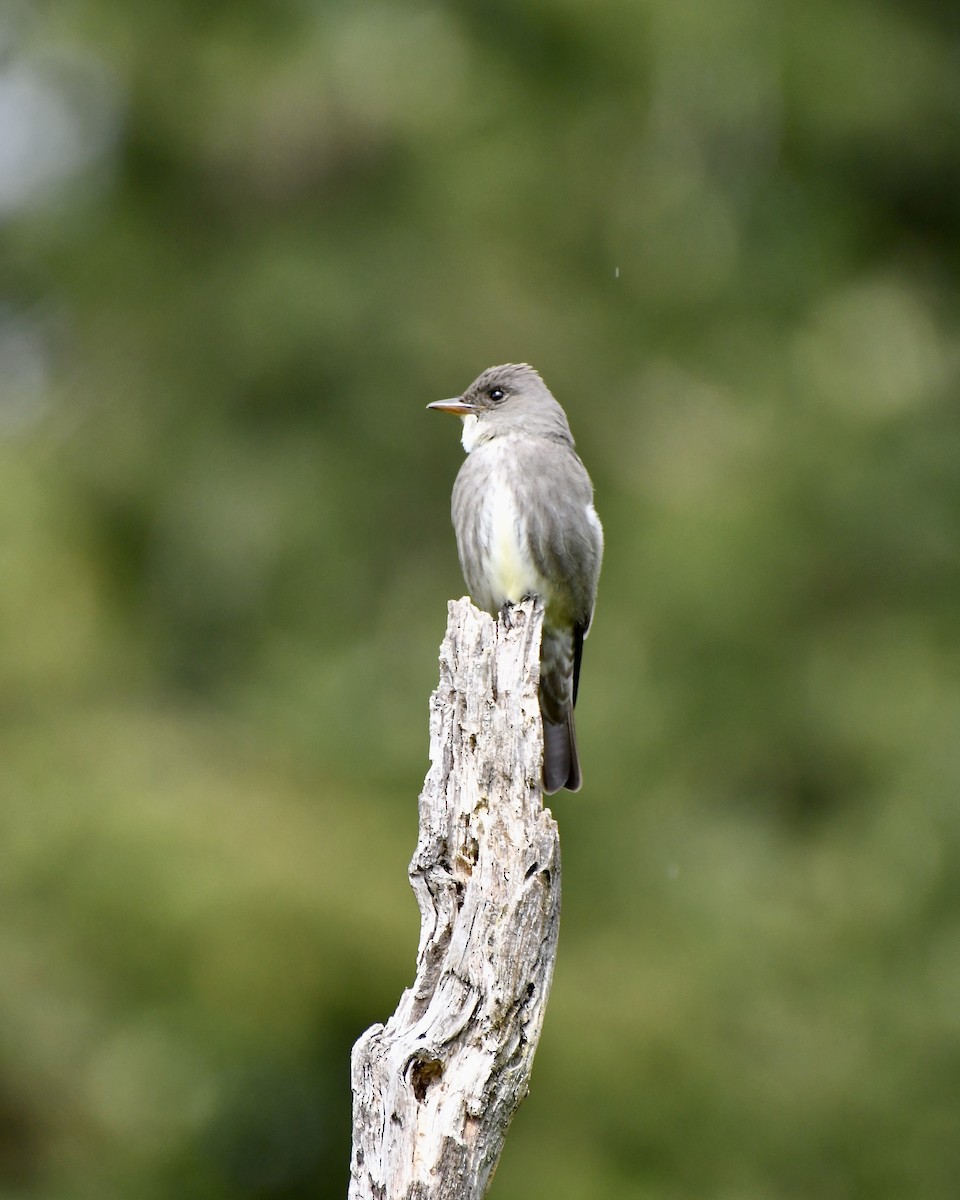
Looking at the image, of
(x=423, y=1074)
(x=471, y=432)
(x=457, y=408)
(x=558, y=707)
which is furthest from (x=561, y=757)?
(x=423, y=1074)

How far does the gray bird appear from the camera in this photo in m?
6.41

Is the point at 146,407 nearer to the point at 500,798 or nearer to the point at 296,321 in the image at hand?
the point at 296,321

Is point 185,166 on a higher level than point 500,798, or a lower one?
higher

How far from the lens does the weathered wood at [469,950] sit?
3.92 meters

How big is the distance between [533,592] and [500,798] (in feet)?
7.23

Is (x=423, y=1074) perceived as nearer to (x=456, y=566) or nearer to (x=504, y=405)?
(x=504, y=405)

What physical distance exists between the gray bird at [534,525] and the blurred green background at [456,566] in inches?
83.8

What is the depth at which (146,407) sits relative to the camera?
1239 cm

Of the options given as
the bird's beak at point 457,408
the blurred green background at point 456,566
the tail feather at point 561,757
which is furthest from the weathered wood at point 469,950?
the blurred green background at point 456,566

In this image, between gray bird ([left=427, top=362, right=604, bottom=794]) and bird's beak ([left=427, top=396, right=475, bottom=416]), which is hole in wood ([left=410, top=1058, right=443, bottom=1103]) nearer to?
gray bird ([left=427, top=362, right=604, bottom=794])

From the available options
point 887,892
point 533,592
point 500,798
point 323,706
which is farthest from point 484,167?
point 500,798

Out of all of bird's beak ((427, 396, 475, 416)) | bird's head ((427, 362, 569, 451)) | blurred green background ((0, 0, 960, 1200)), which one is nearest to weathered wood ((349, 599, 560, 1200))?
bird's head ((427, 362, 569, 451))

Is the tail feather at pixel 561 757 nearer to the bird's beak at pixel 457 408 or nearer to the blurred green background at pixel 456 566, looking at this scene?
the bird's beak at pixel 457 408

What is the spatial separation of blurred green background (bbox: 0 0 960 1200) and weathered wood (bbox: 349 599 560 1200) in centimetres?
408
